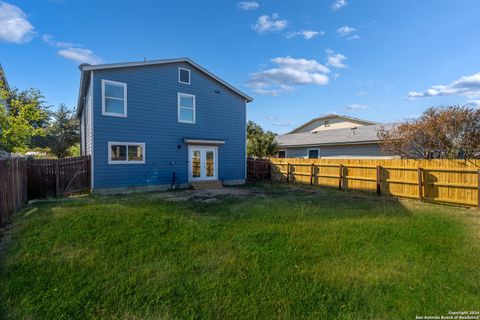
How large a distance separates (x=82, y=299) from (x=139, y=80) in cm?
1101

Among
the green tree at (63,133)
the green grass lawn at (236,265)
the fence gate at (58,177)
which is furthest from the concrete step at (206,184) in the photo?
the green tree at (63,133)

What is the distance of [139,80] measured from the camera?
12234 mm

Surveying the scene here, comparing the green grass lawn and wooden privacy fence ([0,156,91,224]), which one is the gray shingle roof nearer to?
the green grass lawn

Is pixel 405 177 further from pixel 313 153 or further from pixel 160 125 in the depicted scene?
pixel 160 125

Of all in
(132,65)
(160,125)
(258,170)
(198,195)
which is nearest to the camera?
(198,195)

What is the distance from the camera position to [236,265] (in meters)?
4.11

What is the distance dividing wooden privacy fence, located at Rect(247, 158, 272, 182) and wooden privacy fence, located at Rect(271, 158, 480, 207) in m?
2.79

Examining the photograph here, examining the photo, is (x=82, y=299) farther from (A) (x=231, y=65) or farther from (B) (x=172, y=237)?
(A) (x=231, y=65)

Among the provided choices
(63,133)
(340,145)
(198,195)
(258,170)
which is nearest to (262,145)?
(258,170)

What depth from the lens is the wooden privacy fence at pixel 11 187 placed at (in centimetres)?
613

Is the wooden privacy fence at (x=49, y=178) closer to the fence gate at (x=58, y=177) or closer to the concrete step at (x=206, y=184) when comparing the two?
the fence gate at (x=58, y=177)

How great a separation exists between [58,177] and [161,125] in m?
4.89

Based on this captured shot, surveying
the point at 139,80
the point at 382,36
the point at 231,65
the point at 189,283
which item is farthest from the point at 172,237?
the point at 231,65

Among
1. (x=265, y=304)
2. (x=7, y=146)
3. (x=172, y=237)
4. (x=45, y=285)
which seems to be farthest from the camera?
(x=7, y=146)
